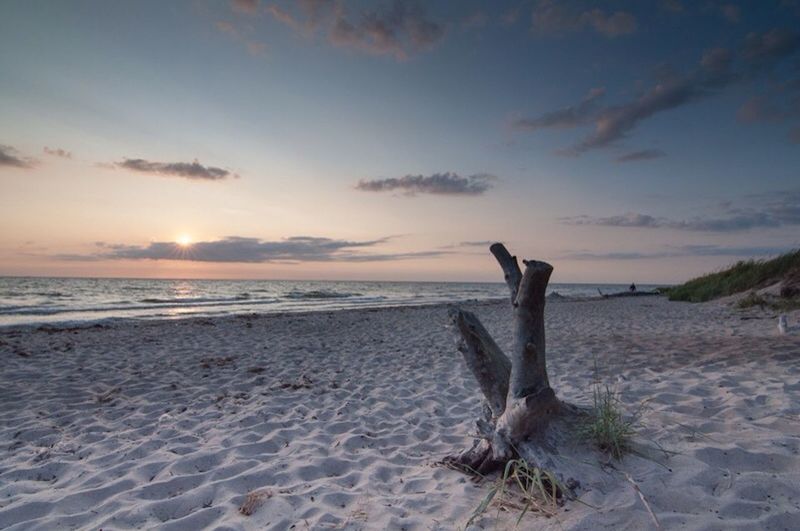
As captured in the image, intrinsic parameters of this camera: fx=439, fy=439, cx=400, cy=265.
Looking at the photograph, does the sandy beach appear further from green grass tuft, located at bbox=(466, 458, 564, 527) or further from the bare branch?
the bare branch

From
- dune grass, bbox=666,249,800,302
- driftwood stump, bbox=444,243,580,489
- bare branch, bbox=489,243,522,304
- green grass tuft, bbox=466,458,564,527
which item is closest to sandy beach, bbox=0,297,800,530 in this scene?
green grass tuft, bbox=466,458,564,527

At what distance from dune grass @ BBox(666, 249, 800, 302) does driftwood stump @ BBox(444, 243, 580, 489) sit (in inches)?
683

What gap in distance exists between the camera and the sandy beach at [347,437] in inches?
112

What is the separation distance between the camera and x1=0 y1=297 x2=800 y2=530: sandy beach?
9.36ft

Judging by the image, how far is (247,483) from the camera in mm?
3539

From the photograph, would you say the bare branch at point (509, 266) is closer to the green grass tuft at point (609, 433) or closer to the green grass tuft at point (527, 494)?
the green grass tuft at point (609, 433)

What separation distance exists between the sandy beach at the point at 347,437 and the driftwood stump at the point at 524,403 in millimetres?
247

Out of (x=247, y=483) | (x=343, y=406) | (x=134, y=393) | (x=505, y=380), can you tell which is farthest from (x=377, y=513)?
(x=134, y=393)

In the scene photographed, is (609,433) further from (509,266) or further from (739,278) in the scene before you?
(739,278)

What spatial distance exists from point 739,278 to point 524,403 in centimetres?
2276

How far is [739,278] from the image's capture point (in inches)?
804

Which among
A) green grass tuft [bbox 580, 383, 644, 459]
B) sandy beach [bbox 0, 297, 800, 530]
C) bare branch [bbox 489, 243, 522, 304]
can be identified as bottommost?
sandy beach [bbox 0, 297, 800, 530]

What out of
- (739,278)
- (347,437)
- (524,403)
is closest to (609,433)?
(524,403)

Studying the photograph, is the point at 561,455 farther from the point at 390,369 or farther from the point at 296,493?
the point at 390,369
